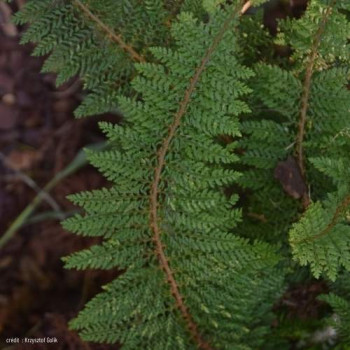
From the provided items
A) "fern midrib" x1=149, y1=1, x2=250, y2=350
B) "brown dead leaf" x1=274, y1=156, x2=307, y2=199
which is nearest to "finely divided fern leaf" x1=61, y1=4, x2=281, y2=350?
"fern midrib" x1=149, y1=1, x2=250, y2=350

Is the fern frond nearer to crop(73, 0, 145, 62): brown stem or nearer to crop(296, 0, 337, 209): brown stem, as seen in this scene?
crop(296, 0, 337, 209): brown stem

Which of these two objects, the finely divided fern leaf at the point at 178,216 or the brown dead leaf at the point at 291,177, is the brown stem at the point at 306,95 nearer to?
the brown dead leaf at the point at 291,177

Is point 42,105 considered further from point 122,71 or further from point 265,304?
point 265,304

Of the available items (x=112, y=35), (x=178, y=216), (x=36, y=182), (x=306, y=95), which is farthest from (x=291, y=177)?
(x=36, y=182)

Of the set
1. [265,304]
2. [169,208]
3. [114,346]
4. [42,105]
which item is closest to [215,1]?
[169,208]

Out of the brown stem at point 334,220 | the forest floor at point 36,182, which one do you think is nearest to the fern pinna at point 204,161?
the brown stem at point 334,220

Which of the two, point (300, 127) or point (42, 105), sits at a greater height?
point (300, 127)
